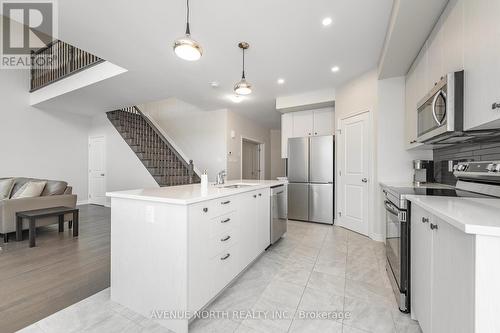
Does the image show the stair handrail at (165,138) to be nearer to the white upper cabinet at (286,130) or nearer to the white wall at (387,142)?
the white upper cabinet at (286,130)

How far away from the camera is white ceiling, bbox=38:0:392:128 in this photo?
2.05 metres

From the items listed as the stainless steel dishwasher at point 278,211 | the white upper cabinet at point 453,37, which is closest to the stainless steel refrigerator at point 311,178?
the stainless steel dishwasher at point 278,211

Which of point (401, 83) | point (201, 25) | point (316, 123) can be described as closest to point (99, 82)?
point (201, 25)

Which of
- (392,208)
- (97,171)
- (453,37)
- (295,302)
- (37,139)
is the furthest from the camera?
(97,171)

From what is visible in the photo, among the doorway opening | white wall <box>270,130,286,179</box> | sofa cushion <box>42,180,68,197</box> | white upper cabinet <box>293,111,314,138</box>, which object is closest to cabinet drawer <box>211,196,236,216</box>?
white upper cabinet <box>293,111,314,138</box>

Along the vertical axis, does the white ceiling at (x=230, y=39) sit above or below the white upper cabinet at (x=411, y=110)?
above

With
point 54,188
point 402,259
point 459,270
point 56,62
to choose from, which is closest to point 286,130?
point 402,259

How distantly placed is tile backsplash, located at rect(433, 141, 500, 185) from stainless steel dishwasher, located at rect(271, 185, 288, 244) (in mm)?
1941

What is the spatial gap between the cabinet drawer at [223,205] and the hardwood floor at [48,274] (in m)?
1.33

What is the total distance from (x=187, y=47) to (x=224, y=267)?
189cm

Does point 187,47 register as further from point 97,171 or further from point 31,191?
point 97,171

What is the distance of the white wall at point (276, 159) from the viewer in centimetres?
769

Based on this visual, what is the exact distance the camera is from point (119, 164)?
5824 millimetres

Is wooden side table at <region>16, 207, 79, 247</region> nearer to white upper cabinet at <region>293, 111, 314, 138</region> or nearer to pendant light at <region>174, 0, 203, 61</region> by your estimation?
pendant light at <region>174, 0, 203, 61</region>
